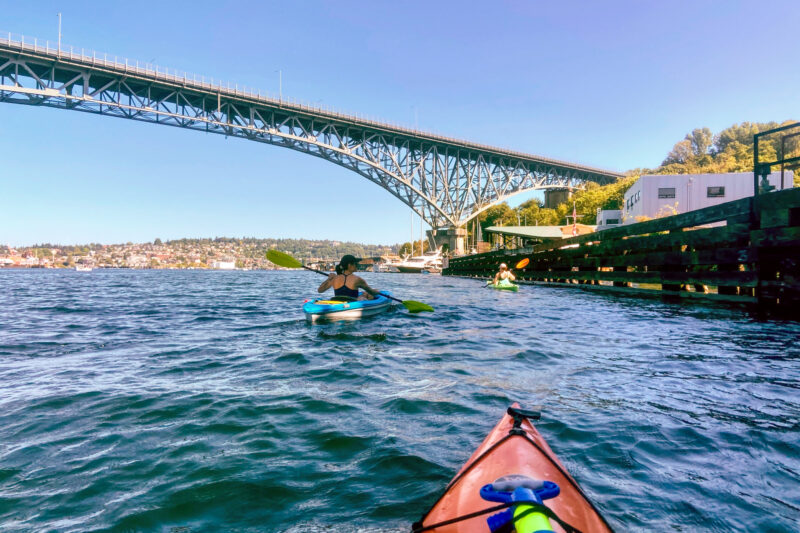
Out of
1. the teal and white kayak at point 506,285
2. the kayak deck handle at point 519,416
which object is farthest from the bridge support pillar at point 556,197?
the kayak deck handle at point 519,416

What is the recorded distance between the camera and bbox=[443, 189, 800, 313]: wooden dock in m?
9.37

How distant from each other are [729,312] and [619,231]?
7.17 m

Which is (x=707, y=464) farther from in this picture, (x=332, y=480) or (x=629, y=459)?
(x=332, y=480)

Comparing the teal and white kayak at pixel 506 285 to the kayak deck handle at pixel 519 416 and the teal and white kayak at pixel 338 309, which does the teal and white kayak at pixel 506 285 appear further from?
the kayak deck handle at pixel 519 416

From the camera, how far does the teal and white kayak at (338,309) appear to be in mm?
10102

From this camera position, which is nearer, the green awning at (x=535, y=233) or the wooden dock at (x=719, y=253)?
the wooden dock at (x=719, y=253)

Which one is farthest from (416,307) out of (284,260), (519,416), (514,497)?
(514,497)

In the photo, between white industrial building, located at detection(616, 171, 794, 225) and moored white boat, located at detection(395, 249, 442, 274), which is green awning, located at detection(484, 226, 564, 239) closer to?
white industrial building, located at detection(616, 171, 794, 225)

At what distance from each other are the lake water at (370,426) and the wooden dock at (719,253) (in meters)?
2.04

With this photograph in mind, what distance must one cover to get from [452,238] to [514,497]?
70.0 m

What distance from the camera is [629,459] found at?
319 cm

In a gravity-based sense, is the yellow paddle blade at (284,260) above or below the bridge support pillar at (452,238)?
below

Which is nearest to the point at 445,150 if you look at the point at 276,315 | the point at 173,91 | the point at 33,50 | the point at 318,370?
the point at 173,91

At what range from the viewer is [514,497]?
71.2 inches
